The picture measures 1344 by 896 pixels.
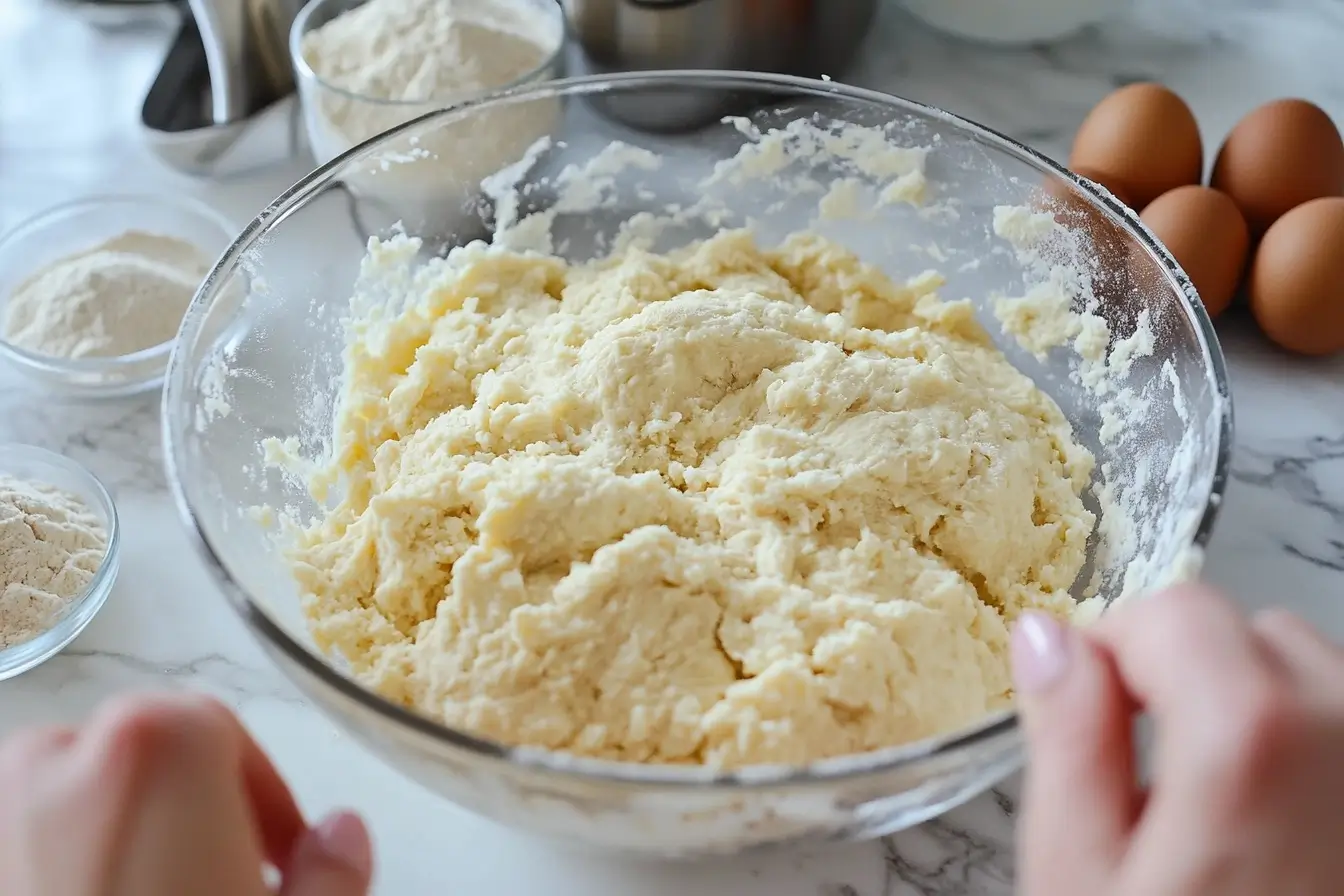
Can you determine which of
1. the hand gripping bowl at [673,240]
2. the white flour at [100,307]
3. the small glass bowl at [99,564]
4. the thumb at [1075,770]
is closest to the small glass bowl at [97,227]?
the white flour at [100,307]

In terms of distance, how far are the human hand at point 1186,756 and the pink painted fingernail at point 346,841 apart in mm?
503

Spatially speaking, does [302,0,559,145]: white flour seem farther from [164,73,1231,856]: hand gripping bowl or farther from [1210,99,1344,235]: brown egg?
[1210,99,1344,235]: brown egg

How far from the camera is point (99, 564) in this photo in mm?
1471

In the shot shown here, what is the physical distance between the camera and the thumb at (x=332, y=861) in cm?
93

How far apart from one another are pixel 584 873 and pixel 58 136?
169 centimetres

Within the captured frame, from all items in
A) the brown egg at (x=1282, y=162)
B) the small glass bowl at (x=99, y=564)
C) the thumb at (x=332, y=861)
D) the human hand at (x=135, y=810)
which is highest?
the brown egg at (x=1282, y=162)

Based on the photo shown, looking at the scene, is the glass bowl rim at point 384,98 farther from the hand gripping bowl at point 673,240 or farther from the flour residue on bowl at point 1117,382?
the flour residue on bowl at point 1117,382

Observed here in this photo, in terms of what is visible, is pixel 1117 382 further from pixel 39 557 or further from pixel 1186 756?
pixel 39 557

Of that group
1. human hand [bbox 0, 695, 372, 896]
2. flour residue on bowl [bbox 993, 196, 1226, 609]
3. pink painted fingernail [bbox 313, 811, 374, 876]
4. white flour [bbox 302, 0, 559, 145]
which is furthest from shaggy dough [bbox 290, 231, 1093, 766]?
white flour [bbox 302, 0, 559, 145]

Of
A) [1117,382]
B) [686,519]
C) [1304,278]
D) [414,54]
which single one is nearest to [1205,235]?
[1304,278]

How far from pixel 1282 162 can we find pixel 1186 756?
1.29 m

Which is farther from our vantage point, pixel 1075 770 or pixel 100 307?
pixel 100 307

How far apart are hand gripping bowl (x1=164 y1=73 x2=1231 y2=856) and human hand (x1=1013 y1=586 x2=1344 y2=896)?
0.10 m

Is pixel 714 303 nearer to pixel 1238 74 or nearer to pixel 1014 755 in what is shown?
pixel 1014 755
